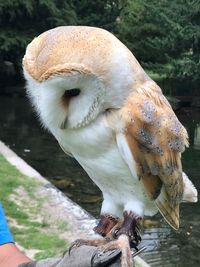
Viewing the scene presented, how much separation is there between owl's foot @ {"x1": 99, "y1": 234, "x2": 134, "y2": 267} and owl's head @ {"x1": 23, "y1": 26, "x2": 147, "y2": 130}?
15.9 inches

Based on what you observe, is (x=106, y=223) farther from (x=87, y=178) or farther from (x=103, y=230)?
(x=87, y=178)

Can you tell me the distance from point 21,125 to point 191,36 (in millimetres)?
4659

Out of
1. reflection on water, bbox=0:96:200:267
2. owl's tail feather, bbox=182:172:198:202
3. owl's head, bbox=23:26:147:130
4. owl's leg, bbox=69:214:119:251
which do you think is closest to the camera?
owl's head, bbox=23:26:147:130

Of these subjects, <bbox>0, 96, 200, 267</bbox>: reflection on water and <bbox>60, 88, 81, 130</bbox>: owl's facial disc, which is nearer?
<bbox>60, 88, 81, 130</bbox>: owl's facial disc

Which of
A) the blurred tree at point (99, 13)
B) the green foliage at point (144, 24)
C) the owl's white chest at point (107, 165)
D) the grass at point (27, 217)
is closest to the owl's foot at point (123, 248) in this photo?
the owl's white chest at point (107, 165)

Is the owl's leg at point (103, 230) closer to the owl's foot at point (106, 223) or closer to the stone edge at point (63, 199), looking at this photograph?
the owl's foot at point (106, 223)

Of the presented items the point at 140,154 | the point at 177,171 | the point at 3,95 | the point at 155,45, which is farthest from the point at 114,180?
the point at 3,95

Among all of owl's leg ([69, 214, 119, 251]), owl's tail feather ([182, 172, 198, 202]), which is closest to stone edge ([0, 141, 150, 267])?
owl's tail feather ([182, 172, 198, 202])

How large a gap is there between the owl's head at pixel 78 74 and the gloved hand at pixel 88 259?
1.39 ft

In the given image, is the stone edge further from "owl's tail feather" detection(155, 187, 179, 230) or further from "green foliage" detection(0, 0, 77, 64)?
"green foliage" detection(0, 0, 77, 64)

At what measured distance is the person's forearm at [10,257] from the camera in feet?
7.28

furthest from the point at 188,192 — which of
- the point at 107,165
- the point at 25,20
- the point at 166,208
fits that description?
the point at 25,20

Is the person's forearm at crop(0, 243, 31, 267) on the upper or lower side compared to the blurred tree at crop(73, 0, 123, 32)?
upper

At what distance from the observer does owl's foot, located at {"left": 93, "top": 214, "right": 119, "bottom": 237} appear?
1.90 metres
